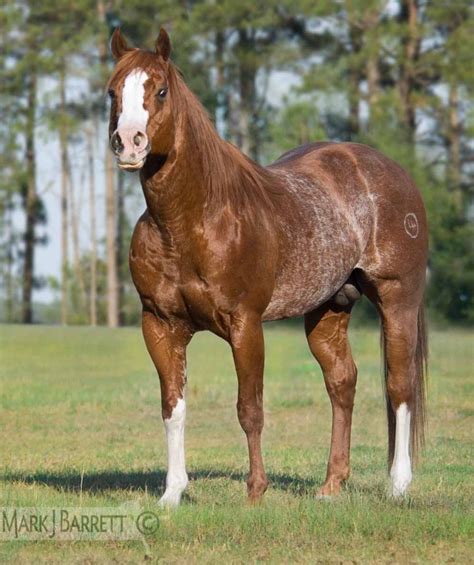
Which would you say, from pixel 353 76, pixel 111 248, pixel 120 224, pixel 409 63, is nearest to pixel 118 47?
pixel 409 63

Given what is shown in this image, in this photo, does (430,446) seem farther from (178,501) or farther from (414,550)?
(414,550)

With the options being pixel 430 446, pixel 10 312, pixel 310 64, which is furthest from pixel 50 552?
pixel 10 312

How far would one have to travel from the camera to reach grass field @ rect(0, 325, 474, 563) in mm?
5965

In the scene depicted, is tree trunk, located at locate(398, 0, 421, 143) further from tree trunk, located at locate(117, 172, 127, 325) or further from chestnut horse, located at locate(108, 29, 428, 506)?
chestnut horse, located at locate(108, 29, 428, 506)

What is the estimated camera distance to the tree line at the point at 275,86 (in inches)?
1348

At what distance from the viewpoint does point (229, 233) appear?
684cm

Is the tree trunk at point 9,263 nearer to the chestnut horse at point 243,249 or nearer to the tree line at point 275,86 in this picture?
the tree line at point 275,86

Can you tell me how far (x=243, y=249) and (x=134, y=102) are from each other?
1.04 m

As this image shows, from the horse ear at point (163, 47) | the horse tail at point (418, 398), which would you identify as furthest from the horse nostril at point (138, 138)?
the horse tail at point (418, 398)

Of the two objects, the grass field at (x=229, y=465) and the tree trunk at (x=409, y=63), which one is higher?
the tree trunk at (x=409, y=63)

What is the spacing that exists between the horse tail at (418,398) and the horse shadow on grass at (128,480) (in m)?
0.66

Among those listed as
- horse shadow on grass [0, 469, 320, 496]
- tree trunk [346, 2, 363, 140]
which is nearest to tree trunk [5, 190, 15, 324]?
tree trunk [346, 2, 363, 140]

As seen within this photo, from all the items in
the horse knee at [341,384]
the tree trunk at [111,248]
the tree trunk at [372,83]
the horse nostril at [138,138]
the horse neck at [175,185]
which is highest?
the tree trunk at [372,83]

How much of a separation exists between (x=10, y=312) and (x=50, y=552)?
1632 inches
